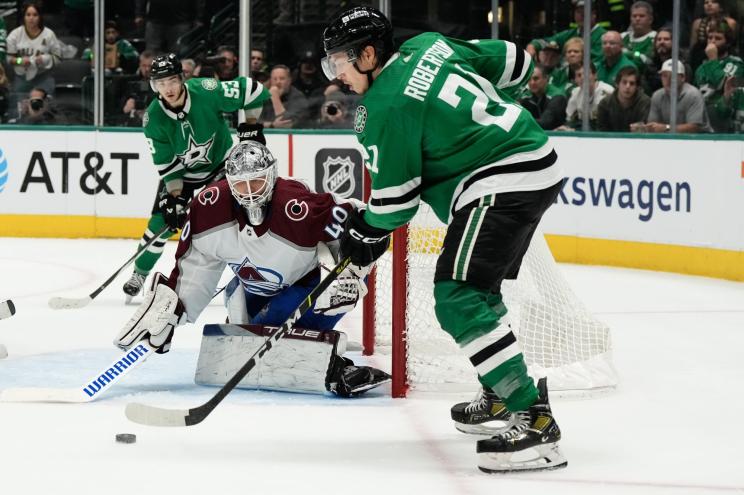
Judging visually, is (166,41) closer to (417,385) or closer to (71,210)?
(71,210)

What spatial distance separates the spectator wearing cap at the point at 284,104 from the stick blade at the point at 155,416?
5.13 m

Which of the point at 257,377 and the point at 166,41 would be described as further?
the point at 166,41

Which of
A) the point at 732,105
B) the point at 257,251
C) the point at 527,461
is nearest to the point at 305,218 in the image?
the point at 257,251

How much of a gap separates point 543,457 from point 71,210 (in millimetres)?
5780

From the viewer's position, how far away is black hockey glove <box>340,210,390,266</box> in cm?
280

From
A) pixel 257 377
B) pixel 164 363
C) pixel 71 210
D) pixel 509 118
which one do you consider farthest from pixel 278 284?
pixel 71 210

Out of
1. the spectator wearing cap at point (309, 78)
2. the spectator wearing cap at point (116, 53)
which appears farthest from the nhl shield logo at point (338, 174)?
the spectator wearing cap at point (116, 53)

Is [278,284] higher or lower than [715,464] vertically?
higher

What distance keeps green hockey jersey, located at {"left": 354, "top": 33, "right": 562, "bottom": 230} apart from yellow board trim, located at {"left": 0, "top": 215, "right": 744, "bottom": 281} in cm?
366

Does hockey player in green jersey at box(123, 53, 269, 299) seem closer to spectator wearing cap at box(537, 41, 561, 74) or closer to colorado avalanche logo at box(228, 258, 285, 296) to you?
colorado avalanche logo at box(228, 258, 285, 296)

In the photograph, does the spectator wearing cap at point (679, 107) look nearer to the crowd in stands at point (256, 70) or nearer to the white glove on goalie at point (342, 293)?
the crowd in stands at point (256, 70)

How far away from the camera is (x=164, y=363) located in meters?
3.96

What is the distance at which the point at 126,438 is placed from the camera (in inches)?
115

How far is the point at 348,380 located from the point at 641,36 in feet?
12.9
